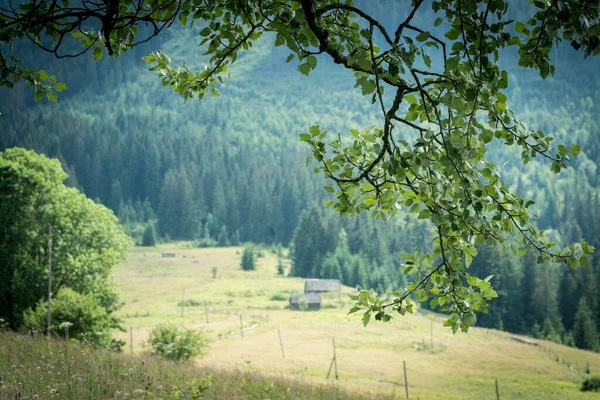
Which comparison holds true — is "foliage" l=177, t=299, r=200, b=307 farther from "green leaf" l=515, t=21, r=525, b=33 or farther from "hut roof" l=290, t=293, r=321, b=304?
"green leaf" l=515, t=21, r=525, b=33

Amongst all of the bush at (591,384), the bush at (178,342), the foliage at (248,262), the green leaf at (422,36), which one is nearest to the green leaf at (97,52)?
the green leaf at (422,36)

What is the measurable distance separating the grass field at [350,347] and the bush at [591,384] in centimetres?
88

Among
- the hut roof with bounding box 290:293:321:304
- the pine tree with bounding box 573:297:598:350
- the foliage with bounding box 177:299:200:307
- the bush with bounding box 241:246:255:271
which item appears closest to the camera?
the pine tree with bounding box 573:297:598:350

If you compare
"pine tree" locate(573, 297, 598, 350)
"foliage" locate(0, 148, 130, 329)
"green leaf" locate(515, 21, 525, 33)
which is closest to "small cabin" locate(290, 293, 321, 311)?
"pine tree" locate(573, 297, 598, 350)

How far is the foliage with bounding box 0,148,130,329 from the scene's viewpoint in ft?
98.3

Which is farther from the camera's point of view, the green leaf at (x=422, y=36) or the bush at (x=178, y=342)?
the bush at (x=178, y=342)

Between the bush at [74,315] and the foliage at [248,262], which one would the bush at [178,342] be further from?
the foliage at [248,262]

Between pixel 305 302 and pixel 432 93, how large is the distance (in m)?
79.5

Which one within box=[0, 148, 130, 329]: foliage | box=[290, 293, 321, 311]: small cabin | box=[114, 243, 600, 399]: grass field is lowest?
box=[114, 243, 600, 399]: grass field

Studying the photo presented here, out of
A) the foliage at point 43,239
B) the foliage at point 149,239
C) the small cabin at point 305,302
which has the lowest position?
the small cabin at point 305,302

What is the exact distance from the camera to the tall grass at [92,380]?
7039 mm

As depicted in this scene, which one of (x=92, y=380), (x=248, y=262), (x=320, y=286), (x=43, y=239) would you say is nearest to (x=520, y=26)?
(x=92, y=380)

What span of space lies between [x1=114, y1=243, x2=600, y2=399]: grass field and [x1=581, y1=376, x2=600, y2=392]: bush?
0.88 m

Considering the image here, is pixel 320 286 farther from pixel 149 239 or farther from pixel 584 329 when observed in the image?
pixel 149 239
